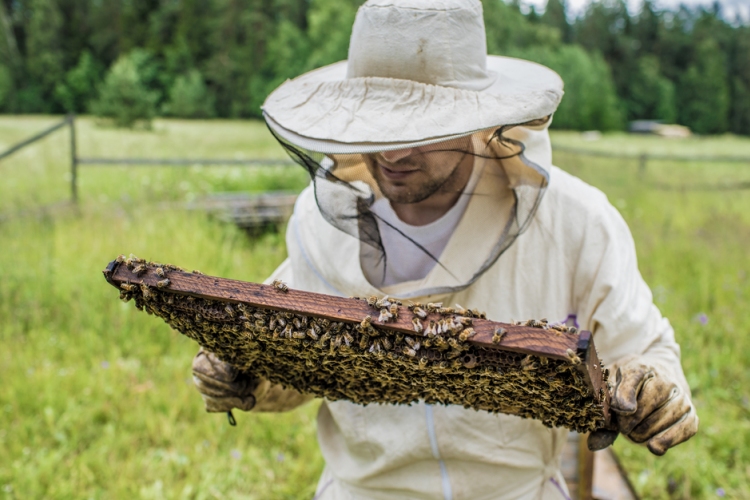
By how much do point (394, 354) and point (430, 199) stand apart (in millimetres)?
754

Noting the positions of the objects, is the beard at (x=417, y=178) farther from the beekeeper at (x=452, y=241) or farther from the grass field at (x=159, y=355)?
the grass field at (x=159, y=355)

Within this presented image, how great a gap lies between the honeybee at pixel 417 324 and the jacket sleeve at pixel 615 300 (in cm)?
82

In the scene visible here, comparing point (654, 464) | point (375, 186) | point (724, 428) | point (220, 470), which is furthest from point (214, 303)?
point (724, 428)

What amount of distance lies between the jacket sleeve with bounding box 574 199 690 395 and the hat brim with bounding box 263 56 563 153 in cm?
50

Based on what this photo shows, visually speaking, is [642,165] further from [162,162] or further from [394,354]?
[394,354]

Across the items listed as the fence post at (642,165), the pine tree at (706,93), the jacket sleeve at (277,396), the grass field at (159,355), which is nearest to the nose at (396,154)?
the jacket sleeve at (277,396)

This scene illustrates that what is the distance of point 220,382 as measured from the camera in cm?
188

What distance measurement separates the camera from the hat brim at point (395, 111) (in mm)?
1432

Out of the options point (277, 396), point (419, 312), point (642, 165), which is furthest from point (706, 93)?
point (419, 312)

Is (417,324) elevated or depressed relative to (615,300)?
elevated

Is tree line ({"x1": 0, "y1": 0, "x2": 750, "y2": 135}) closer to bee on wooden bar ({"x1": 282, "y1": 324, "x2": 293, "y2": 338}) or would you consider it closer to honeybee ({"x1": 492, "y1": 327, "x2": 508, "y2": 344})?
bee on wooden bar ({"x1": 282, "y1": 324, "x2": 293, "y2": 338})

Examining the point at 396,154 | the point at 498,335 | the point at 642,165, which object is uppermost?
the point at 396,154

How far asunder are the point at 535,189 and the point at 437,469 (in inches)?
38.5

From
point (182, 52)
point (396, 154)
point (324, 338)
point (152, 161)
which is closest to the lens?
point (324, 338)
